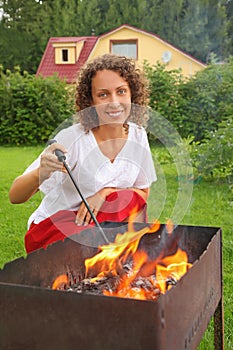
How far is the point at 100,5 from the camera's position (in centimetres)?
2295

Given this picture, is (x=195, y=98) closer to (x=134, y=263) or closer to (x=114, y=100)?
(x=114, y=100)

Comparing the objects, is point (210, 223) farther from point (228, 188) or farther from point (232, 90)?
point (232, 90)

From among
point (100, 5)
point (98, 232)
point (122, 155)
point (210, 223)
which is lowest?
point (210, 223)

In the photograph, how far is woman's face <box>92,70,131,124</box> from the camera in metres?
2.06

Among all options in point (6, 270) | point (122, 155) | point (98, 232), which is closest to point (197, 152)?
point (122, 155)

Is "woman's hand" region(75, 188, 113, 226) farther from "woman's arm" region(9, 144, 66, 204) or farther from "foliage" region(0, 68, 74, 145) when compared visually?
"foliage" region(0, 68, 74, 145)

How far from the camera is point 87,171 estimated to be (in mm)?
2215

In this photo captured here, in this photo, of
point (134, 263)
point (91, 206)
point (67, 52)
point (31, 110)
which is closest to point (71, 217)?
point (91, 206)

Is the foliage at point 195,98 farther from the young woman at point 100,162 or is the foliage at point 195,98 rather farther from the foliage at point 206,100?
the young woman at point 100,162

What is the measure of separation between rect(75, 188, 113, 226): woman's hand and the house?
40.4 ft

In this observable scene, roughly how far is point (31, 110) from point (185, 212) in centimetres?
813

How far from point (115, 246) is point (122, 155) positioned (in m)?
0.59

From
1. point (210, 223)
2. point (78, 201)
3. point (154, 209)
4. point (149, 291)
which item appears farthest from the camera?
point (210, 223)

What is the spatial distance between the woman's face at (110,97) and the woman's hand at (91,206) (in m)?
0.29
